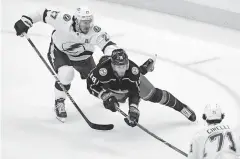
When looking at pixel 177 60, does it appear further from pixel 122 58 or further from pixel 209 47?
pixel 122 58

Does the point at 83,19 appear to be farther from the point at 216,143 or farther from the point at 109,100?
the point at 216,143

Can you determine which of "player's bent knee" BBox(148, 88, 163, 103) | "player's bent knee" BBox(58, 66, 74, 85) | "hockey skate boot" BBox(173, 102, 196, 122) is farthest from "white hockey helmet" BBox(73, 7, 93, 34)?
"hockey skate boot" BBox(173, 102, 196, 122)

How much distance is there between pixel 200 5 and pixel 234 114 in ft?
6.28

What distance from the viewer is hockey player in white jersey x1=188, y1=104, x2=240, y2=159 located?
2584mm

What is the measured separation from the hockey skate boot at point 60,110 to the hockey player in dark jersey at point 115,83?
35 centimetres

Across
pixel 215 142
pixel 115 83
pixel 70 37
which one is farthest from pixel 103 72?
pixel 215 142

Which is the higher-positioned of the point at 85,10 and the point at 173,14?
the point at 173,14

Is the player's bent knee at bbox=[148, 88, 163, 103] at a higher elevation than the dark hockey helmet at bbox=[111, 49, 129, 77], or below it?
below

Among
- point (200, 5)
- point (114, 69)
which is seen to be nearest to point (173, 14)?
point (200, 5)

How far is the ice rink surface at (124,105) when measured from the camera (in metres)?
3.46

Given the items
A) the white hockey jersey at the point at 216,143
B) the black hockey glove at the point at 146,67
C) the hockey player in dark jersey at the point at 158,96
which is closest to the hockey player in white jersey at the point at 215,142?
the white hockey jersey at the point at 216,143

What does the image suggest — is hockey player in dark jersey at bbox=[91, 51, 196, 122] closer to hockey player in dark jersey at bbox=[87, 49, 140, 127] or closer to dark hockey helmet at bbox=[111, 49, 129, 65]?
hockey player in dark jersey at bbox=[87, 49, 140, 127]

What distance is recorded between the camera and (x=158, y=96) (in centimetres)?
368

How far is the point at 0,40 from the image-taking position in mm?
5023
